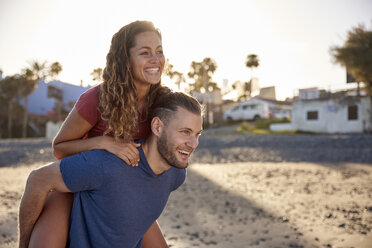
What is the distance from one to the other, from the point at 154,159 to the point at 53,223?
0.72m

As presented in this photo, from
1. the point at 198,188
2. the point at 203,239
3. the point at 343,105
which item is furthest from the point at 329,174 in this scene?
the point at 343,105

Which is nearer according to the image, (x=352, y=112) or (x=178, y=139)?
(x=178, y=139)

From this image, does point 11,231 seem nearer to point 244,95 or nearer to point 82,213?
point 82,213

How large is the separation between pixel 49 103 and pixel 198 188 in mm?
47052

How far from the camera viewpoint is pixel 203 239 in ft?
14.3

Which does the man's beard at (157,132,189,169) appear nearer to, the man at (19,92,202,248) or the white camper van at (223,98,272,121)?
the man at (19,92,202,248)

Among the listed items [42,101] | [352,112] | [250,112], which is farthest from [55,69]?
[352,112]

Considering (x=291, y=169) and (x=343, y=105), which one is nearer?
(x=291, y=169)

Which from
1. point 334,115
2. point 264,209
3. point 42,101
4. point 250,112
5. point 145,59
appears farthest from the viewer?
point 42,101

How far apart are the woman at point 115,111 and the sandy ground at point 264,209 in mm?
2358

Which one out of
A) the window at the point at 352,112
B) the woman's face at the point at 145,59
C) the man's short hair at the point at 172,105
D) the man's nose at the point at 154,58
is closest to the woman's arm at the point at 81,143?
the man's short hair at the point at 172,105

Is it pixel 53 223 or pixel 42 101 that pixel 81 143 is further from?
pixel 42 101

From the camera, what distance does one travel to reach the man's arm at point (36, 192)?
6.49 feet

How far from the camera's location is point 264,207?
5910 millimetres
